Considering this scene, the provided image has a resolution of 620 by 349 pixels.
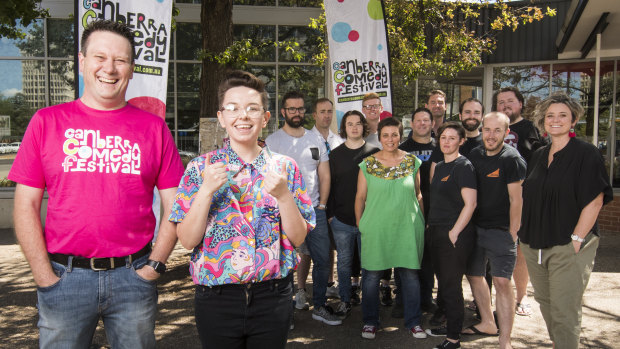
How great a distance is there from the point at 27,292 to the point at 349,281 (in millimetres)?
3806

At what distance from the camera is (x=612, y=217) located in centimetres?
933

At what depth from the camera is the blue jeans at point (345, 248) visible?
4844 mm

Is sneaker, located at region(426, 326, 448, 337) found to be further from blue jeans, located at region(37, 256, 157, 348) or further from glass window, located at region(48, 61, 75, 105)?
glass window, located at region(48, 61, 75, 105)

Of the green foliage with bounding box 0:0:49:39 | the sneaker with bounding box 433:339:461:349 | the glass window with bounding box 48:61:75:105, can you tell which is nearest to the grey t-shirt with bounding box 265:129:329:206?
the sneaker with bounding box 433:339:461:349

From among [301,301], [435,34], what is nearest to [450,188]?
[301,301]

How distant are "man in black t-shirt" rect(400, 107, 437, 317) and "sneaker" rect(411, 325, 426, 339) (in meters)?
0.58

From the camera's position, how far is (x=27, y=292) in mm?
5785

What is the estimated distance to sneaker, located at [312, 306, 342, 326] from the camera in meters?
4.78

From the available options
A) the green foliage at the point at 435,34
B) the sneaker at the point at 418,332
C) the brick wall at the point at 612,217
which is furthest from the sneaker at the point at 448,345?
the brick wall at the point at 612,217

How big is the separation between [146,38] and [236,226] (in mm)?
3271

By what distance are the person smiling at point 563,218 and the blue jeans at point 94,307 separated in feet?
8.86

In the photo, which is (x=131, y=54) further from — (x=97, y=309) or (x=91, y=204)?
(x=97, y=309)

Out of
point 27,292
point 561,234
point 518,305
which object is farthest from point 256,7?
point 561,234

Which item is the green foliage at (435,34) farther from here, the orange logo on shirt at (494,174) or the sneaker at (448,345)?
the sneaker at (448,345)
